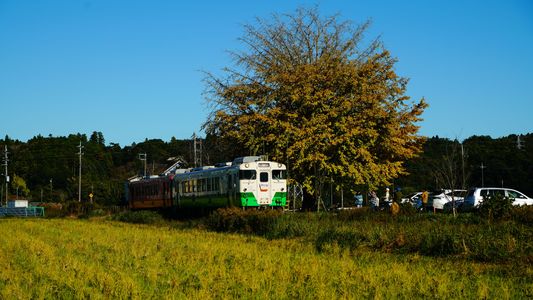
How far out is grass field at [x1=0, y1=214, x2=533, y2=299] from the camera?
407 inches

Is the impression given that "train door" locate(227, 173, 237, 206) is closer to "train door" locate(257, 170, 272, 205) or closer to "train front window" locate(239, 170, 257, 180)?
"train front window" locate(239, 170, 257, 180)

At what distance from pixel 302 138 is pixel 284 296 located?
28030mm

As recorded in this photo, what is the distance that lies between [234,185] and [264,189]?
4.86 feet

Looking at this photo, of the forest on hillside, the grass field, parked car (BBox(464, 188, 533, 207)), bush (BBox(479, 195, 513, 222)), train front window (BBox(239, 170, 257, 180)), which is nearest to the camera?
the grass field

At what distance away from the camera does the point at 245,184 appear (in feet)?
119

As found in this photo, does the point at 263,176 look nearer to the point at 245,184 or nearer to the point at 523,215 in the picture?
the point at 245,184

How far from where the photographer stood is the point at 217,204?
38.9 metres

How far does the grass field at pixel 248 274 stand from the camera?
33.9 feet

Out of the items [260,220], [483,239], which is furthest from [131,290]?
[260,220]

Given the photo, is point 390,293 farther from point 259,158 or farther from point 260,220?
point 259,158

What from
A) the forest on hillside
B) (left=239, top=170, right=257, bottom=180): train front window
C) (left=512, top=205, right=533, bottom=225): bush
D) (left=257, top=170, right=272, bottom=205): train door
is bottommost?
(left=512, top=205, right=533, bottom=225): bush

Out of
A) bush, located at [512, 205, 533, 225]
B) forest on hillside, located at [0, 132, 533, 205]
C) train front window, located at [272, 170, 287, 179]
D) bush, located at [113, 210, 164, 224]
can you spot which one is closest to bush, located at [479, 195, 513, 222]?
bush, located at [512, 205, 533, 225]

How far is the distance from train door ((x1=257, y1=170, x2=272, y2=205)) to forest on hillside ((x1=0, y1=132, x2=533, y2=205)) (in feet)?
72.3

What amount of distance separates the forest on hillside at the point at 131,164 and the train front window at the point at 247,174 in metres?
23.2
